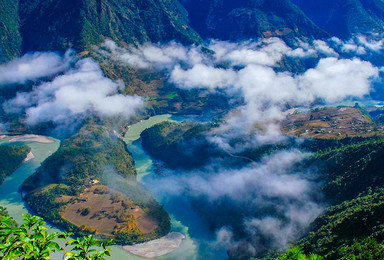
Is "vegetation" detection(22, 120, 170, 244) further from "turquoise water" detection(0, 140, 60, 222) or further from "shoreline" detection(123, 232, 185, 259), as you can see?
"turquoise water" detection(0, 140, 60, 222)

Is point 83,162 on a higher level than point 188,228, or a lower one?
higher

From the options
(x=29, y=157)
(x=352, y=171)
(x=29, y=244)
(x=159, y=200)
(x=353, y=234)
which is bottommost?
(x=29, y=244)

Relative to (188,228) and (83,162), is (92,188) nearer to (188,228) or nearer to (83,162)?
(83,162)

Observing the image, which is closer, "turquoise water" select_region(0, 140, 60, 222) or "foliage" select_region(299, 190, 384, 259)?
"foliage" select_region(299, 190, 384, 259)

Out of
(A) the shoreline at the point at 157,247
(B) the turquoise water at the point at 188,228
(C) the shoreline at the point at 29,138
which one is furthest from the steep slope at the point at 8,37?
(A) the shoreline at the point at 157,247

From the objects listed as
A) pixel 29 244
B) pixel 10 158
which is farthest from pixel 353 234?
pixel 10 158

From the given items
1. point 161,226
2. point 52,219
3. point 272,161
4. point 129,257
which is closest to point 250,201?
point 272,161

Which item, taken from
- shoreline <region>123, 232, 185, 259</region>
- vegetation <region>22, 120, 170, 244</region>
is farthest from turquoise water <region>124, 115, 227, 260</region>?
vegetation <region>22, 120, 170, 244</region>
